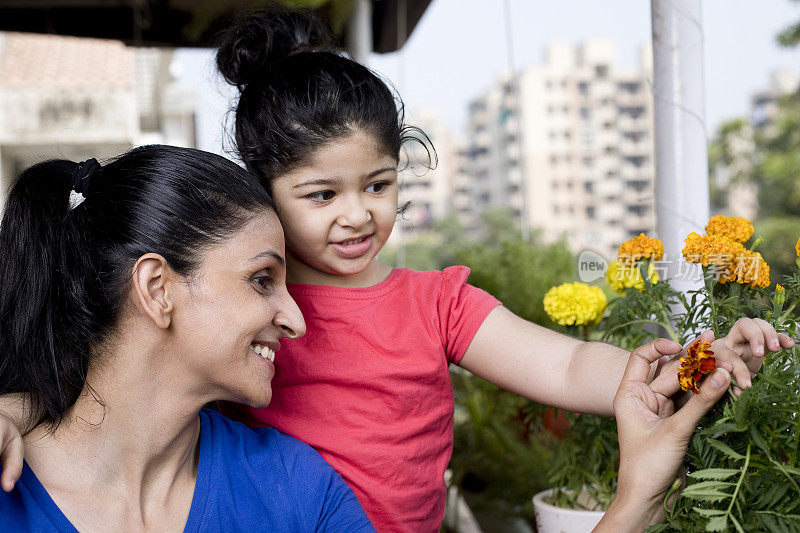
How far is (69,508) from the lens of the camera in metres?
1.08

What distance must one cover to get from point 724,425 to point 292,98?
0.90m

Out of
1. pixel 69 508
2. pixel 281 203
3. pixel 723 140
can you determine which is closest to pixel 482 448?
pixel 281 203

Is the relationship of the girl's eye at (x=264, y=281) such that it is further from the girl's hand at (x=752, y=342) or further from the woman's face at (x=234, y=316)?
the girl's hand at (x=752, y=342)

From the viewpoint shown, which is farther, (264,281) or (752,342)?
(264,281)

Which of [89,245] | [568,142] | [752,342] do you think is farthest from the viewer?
[568,142]

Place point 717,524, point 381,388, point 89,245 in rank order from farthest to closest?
point 381,388
point 89,245
point 717,524

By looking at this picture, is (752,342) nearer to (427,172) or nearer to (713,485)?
(713,485)

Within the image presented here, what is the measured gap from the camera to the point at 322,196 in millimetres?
1335

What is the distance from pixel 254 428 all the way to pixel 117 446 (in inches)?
10.7

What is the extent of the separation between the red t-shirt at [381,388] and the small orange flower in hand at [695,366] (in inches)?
19.4

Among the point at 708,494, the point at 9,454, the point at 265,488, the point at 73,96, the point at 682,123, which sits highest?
the point at 682,123

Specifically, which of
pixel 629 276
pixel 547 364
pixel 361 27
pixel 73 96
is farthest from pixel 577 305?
pixel 73 96

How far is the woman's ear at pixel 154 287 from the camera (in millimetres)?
1068

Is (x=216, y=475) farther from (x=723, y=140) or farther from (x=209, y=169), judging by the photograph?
(x=723, y=140)
